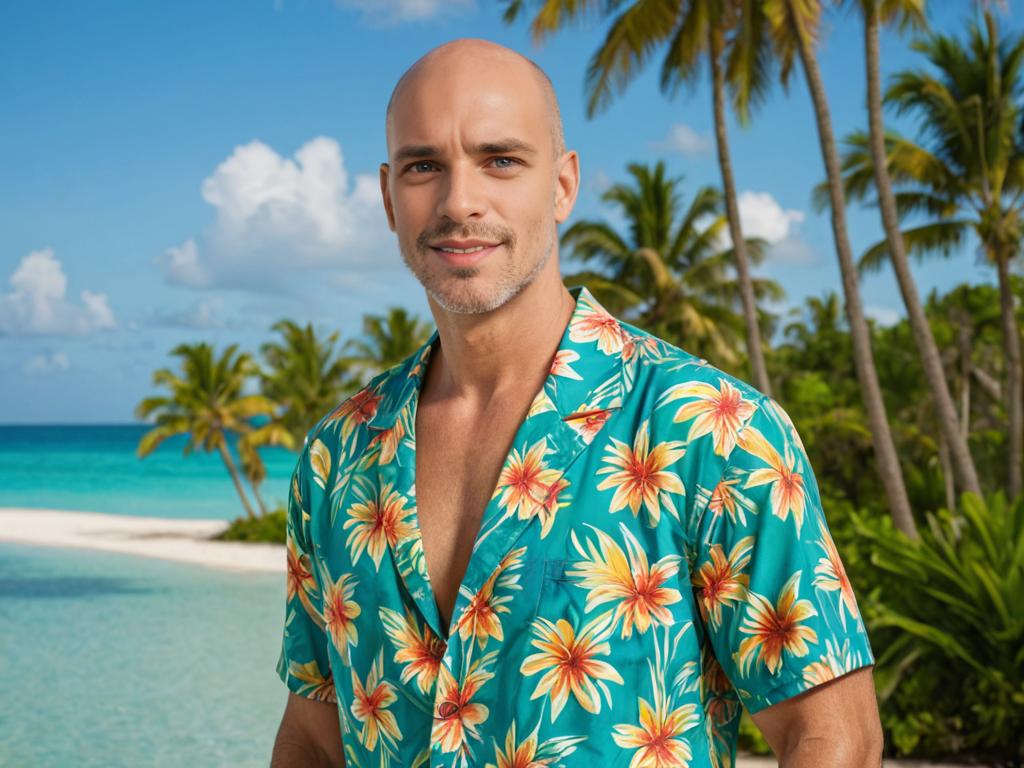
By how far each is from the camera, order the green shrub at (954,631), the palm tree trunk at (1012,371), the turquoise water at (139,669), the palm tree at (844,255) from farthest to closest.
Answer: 1. the palm tree trunk at (1012,371)
2. the palm tree at (844,255)
3. the turquoise water at (139,669)
4. the green shrub at (954,631)

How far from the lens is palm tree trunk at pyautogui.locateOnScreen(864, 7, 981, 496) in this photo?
46.0ft

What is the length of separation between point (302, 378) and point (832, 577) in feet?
112

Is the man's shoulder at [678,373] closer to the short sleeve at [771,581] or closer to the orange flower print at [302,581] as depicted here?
the short sleeve at [771,581]

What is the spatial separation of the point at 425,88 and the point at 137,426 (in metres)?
136

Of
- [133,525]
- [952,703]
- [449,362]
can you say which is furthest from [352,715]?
[133,525]

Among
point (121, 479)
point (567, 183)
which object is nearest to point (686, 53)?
point (567, 183)

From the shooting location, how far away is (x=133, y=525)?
4138 centimetres

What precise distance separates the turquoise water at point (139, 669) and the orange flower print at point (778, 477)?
12.6m

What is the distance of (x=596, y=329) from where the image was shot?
1.62m

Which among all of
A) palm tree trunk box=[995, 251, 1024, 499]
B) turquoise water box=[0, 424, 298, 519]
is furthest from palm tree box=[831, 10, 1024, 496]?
turquoise water box=[0, 424, 298, 519]

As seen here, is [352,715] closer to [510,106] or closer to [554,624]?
[554,624]

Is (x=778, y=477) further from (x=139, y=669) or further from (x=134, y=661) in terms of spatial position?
(x=134, y=661)

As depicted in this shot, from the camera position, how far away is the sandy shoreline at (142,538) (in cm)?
2992

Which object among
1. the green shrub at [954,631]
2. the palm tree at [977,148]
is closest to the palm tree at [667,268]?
the palm tree at [977,148]
